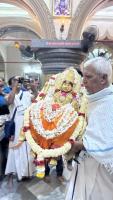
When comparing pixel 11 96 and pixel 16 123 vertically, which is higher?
pixel 11 96

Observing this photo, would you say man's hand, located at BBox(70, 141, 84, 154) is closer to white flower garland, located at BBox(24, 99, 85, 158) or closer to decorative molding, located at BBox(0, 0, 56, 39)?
white flower garland, located at BBox(24, 99, 85, 158)

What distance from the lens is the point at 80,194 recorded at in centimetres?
204

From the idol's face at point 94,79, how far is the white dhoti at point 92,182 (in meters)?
0.47

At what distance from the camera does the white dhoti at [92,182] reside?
198cm

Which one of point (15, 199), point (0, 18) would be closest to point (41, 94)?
point (15, 199)

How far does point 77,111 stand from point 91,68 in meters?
0.74

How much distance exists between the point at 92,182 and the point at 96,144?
13.7 inches

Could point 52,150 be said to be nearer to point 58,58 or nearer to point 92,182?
point 92,182

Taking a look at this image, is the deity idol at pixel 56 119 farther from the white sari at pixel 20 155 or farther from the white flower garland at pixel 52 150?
the white sari at pixel 20 155

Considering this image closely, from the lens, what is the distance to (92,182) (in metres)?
2.00

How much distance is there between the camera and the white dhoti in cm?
198

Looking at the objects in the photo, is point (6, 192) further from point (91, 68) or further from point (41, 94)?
point (91, 68)

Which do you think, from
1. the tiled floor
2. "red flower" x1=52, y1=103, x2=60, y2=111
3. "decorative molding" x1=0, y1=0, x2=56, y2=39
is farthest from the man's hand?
"decorative molding" x1=0, y1=0, x2=56, y2=39

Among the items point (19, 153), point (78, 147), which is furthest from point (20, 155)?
point (78, 147)
